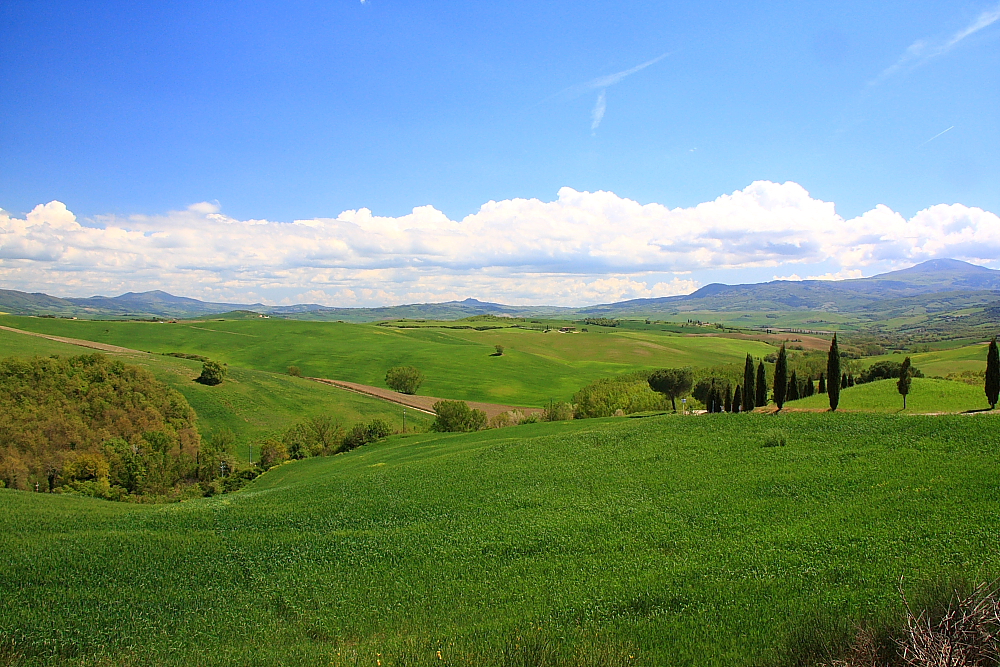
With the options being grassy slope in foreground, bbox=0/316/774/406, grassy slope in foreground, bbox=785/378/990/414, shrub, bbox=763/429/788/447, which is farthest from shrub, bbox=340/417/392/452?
shrub, bbox=763/429/788/447

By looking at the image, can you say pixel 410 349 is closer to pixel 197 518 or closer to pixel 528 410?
pixel 528 410

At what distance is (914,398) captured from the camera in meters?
40.0

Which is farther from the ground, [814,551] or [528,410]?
[814,551]

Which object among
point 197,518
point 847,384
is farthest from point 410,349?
point 197,518

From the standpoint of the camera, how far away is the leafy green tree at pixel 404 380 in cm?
10600

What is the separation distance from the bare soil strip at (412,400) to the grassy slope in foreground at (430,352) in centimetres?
514

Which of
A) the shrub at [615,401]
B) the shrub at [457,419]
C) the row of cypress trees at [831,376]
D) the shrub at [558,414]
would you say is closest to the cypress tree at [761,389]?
the row of cypress trees at [831,376]

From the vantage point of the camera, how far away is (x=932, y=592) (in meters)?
7.68

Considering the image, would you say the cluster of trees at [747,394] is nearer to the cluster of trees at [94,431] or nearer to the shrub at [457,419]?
the shrub at [457,419]

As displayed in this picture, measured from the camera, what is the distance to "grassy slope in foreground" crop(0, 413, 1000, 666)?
432 inches

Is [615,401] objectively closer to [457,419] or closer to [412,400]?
[457,419]

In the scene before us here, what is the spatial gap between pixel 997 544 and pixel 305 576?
1818 centimetres

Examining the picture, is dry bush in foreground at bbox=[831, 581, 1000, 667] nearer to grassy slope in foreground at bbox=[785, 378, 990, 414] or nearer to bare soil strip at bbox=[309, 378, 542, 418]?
grassy slope in foreground at bbox=[785, 378, 990, 414]

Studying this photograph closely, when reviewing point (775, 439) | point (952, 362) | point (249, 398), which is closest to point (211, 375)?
point (249, 398)
